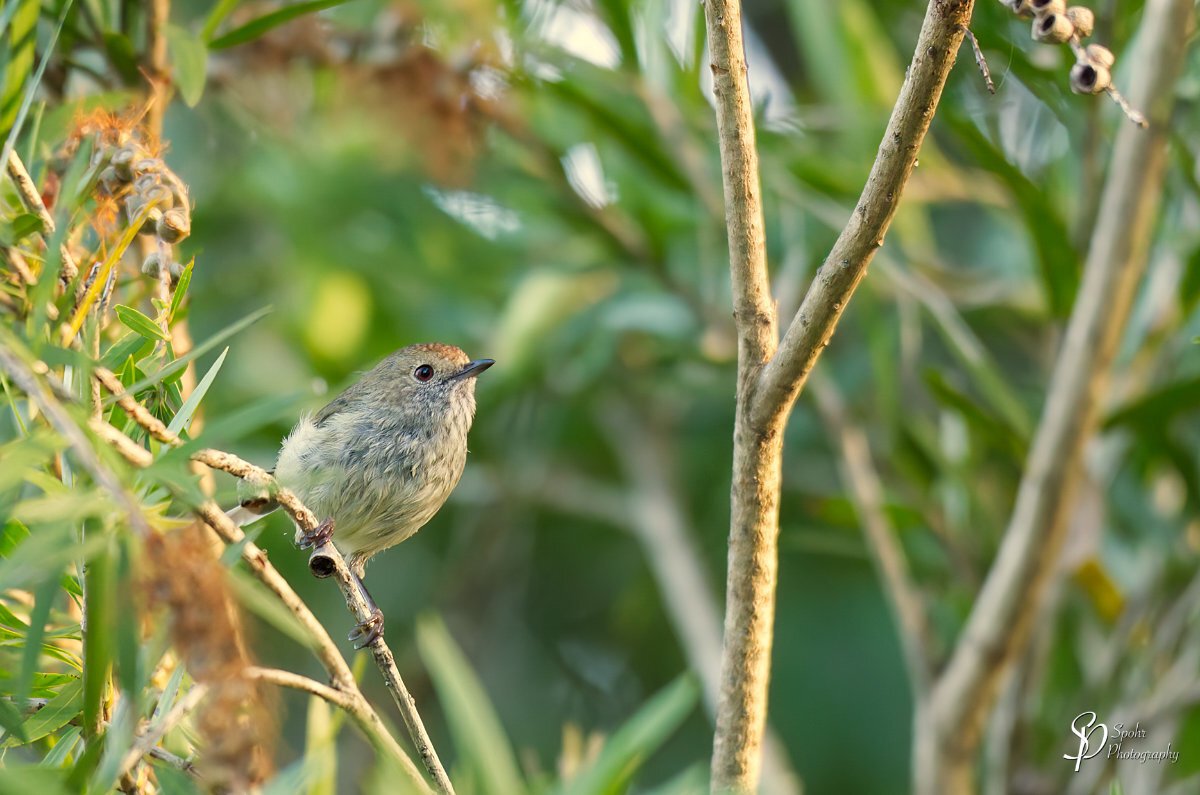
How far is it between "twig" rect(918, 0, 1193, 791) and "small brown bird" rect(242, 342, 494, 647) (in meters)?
1.47

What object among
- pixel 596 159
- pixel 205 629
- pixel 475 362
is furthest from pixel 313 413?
pixel 205 629

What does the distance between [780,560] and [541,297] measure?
1.65m

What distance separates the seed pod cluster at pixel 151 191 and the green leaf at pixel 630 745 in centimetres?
93

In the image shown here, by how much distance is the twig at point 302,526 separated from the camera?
Answer: 1511 millimetres

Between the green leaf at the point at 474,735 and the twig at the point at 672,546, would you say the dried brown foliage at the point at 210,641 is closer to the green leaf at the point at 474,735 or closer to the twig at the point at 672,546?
the green leaf at the point at 474,735

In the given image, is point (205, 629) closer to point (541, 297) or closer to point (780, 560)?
point (541, 297)

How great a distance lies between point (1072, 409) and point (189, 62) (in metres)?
2.28

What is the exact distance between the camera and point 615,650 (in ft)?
19.2

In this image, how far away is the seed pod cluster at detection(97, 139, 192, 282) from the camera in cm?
193

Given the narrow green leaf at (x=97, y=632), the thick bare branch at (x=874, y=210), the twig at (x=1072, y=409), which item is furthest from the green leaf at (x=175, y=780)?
the twig at (x=1072, y=409)

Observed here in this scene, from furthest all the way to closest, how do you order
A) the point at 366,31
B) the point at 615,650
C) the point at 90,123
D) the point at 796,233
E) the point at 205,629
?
the point at 615,650 < the point at 796,233 < the point at 366,31 < the point at 90,123 < the point at 205,629

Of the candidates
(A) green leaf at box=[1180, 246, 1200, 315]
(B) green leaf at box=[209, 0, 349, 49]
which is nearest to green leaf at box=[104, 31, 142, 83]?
(B) green leaf at box=[209, 0, 349, 49]

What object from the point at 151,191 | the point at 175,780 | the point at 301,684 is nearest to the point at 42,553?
the point at 301,684

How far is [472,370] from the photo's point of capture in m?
4.00
